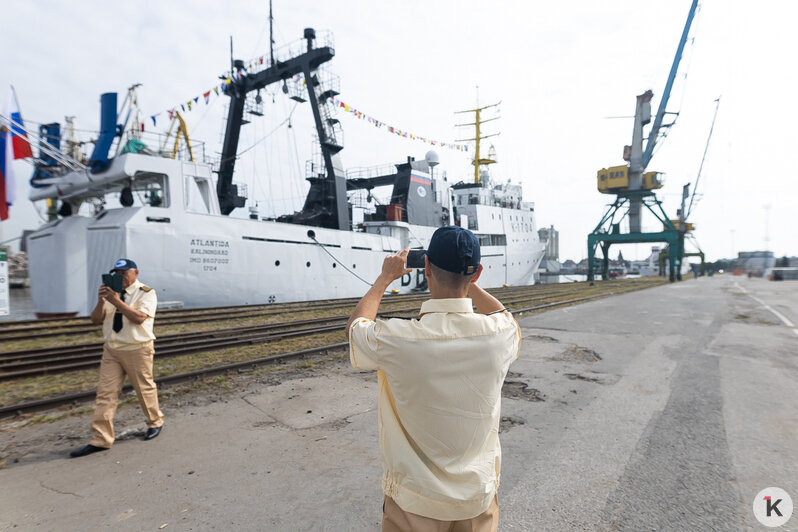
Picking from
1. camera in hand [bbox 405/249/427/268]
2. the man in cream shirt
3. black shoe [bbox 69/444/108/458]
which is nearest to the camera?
the man in cream shirt

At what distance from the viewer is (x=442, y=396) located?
1389 millimetres

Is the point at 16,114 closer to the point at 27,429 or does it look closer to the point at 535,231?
the point at 27,429

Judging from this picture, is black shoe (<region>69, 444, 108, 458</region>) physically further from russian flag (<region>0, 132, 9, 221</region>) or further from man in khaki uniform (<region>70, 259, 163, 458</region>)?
russian flag (<region>0, 132, 9, 221</region>)

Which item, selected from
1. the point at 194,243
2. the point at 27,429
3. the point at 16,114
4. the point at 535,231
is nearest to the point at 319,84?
the point at 194,243

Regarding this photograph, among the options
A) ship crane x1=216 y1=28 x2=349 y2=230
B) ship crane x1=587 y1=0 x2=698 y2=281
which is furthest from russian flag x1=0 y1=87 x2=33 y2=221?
ship crane x1=587 y1=0 x2=698 y2=281

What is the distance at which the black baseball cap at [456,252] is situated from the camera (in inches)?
58.3

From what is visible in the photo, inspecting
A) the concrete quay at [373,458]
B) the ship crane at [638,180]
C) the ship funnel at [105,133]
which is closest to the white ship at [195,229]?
A: the ship funnel at [105,133]

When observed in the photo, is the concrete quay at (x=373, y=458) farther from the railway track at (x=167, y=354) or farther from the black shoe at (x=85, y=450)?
the railway track at (x=167, y=354)

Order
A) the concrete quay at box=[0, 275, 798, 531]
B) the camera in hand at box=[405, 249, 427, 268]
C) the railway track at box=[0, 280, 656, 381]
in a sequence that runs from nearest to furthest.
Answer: the camera in hand at box=[405, 249, 427, 268] → the concrete quay at box=[0, 275, 798, 531] → the railway track at box=[0, 280, 656, 381]

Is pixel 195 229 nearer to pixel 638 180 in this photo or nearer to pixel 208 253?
pixel 208 253

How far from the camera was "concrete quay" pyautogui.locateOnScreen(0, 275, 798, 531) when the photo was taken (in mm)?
2557

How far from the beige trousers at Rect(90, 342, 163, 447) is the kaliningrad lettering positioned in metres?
10.6

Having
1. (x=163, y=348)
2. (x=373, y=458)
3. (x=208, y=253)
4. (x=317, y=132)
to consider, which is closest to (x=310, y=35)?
(x=317, y=132)

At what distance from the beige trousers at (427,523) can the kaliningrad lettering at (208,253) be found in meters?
13.8
